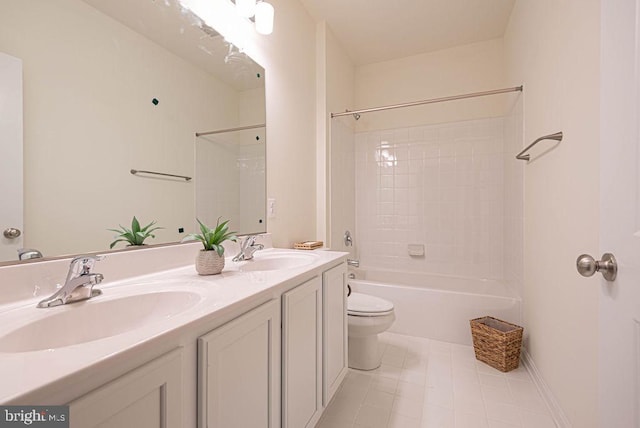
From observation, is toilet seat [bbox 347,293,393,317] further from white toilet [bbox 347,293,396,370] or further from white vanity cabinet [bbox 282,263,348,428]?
white vanity cabinet [bbox 282,263,348,428]

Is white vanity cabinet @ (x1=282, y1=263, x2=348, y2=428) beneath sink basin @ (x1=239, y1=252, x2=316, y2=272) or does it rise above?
beneath

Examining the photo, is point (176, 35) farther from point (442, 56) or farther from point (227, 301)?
point (442, 56)

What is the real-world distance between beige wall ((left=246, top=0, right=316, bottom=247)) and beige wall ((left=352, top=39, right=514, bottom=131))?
3.31ft

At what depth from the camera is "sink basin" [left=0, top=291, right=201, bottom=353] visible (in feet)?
2.06

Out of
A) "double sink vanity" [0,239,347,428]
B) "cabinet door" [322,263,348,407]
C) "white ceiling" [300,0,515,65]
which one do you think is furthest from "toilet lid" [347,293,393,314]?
"white ceiling" [300,0,515,65]

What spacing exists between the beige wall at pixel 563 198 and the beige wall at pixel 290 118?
154 cm

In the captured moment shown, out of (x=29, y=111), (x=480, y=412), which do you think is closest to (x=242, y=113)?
(x=29, y=111)

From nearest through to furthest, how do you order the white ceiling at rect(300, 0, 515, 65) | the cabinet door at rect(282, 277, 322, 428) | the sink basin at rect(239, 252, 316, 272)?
the cabinet door at rect(282, 277, 322, 428) < the sink basin at rect(239, 252, 316, 272) < the white ceiling at rect(300, 0, 515, 65)

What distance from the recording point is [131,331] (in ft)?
1.93

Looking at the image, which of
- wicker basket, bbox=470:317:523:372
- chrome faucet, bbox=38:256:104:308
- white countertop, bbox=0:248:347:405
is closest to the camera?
white countertop, bbox=0:248:347:405

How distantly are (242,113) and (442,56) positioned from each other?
2.37 m

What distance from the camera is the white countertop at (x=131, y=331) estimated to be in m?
0.42

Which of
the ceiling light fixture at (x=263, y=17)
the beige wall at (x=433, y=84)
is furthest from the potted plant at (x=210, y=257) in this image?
the beige wall at (x=433, y=84)

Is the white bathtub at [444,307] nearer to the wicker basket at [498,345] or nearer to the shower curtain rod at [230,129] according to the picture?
the wicker basket at [498,345]
